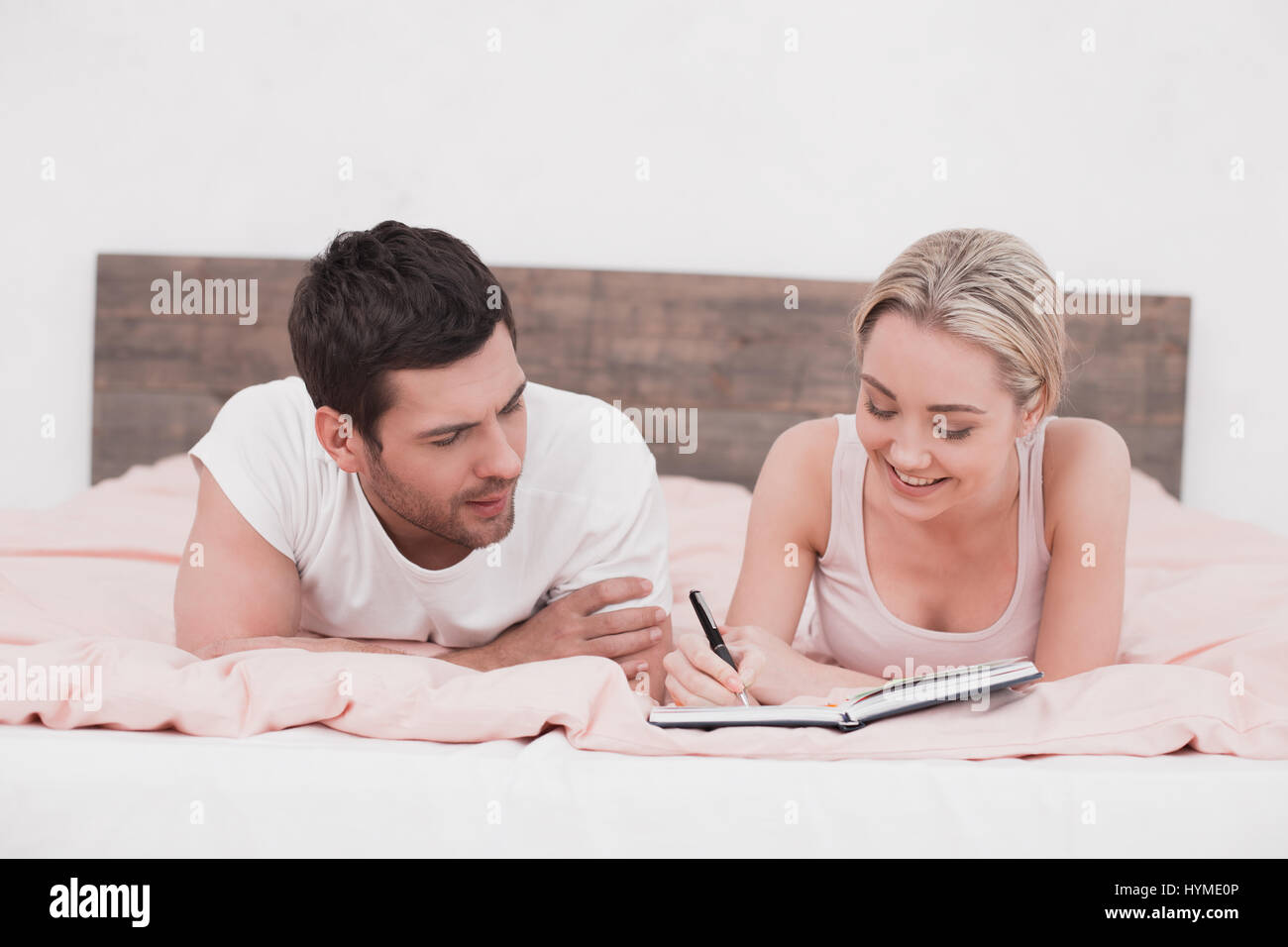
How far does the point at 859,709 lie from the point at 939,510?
14.0 inches

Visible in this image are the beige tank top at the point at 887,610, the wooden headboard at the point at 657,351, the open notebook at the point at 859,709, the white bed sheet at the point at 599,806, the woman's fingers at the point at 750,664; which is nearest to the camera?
the white bed sheet at the point at 599,806

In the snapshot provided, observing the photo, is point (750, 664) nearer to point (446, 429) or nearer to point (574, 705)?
point (574, 705)

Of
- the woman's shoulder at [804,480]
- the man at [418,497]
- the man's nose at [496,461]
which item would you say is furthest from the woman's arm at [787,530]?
the man's nose at [496,461]

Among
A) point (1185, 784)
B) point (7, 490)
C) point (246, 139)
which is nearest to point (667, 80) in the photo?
point (246, 139)

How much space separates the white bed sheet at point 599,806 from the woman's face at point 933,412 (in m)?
0.40

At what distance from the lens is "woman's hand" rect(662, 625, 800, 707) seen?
110cm

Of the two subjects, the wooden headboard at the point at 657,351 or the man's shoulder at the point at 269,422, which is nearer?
the man's shoulder at the point at 269,422

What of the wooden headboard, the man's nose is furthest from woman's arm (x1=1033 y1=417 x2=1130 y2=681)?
the wooden headboard

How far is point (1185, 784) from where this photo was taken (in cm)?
89

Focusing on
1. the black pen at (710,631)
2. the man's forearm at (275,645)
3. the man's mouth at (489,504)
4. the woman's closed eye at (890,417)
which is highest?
the woman's closed eye at (890,417)

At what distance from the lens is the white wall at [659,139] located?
278 cm

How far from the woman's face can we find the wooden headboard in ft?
4.92

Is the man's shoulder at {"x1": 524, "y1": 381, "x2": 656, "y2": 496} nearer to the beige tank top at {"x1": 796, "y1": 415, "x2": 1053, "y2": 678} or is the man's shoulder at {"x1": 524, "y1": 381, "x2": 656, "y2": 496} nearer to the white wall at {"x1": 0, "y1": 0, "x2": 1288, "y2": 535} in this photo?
the beige tank top at {"x1": 796, "y1": 415, "x2": 1053, "y2": 678}

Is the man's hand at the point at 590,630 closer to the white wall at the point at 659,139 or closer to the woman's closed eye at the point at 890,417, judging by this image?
the woman's closed eye at the point at 890,417
